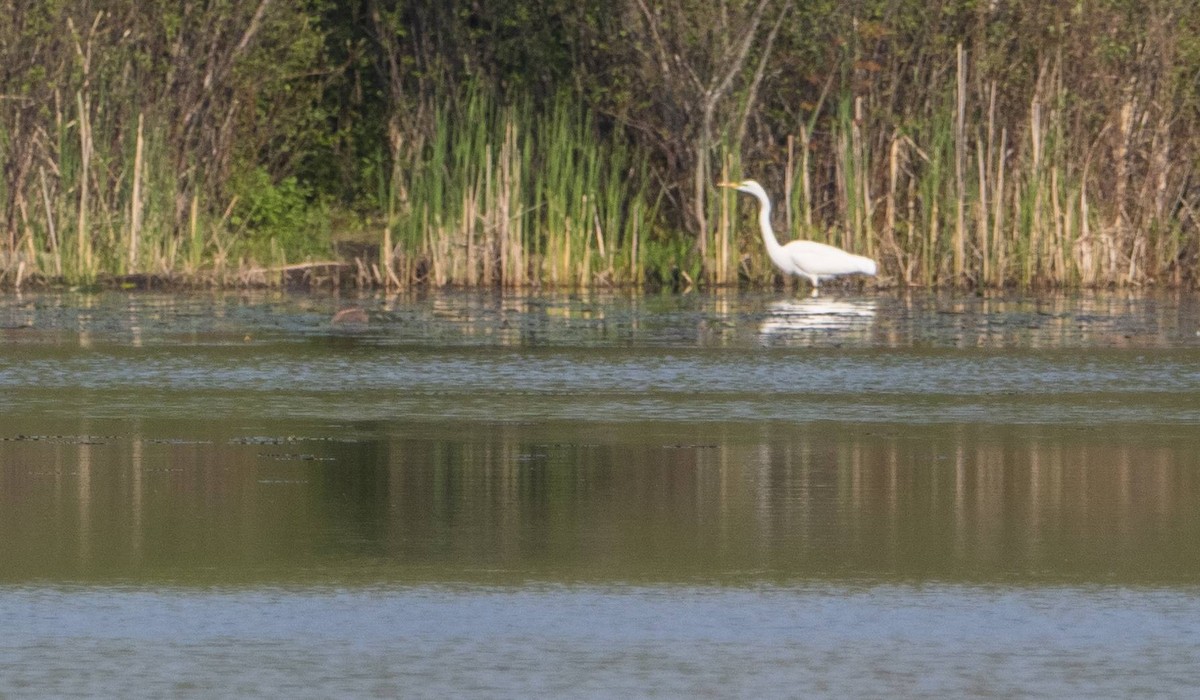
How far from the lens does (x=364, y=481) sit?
833cm

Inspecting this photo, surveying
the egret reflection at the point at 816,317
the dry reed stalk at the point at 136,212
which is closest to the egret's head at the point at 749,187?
the egret reflection at the point at 816,317

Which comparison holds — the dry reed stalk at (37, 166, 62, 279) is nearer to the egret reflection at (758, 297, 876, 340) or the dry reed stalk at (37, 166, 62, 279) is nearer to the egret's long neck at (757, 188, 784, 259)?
the egret's long neck at (757, 188, 784, 259)

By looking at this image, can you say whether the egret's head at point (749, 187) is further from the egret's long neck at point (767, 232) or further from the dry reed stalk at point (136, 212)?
the dry reed stalk at point (136, 212)

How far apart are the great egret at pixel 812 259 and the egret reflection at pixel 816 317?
311mm

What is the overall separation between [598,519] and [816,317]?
9.62m

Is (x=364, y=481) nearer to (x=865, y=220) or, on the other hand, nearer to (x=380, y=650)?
(x=380, y=650)

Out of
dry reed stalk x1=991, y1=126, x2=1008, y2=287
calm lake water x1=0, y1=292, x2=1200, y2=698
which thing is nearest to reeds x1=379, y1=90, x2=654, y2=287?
dry reed stalk x1=991, y1=126, x2=1008, y2=287

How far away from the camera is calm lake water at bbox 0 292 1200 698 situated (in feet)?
17.7

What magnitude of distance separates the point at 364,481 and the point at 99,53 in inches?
537

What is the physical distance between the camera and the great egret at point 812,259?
19.4 meters

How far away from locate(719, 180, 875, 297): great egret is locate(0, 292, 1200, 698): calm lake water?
5.22 meters

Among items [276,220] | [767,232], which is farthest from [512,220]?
[276,220]

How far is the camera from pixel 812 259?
63.7 ft

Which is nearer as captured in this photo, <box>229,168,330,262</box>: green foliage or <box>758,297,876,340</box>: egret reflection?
<box>758,297,876,340</box>: egret reflection
